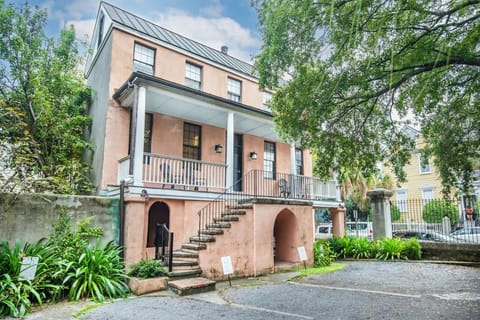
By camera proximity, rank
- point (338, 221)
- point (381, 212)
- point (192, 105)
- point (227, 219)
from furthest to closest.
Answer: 1. point (338, 221)
2. point (381, 212)
3. point (192, 105)
4. point (227, 219)

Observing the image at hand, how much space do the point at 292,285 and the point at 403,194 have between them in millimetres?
21647

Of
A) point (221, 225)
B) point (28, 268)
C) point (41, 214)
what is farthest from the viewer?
point (221, 225)

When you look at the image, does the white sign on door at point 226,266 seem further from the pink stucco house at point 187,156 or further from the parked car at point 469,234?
the parked car at point 469,234

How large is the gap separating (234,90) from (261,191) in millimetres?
4908

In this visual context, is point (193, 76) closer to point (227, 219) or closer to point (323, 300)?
point (227, 219)

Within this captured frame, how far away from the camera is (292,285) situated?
7.30 metres

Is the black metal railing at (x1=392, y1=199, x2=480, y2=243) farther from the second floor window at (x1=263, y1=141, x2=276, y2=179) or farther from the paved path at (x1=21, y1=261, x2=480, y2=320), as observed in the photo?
the second floor window at (x1=263, y1=141, x2=276, y2=179)

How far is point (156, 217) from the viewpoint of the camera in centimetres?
942

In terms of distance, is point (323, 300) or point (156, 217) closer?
point (323, 300)

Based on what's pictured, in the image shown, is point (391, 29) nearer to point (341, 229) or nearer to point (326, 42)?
point (326, 42)

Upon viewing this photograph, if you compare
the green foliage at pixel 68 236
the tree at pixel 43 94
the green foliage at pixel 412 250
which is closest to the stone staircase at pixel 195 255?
the green foliage at pixel 68 236

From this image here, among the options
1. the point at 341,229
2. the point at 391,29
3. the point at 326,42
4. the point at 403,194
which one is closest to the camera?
the point at 391,29

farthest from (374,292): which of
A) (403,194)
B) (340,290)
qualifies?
(403,194)

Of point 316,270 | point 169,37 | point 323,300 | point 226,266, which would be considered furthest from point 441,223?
point 169,37
